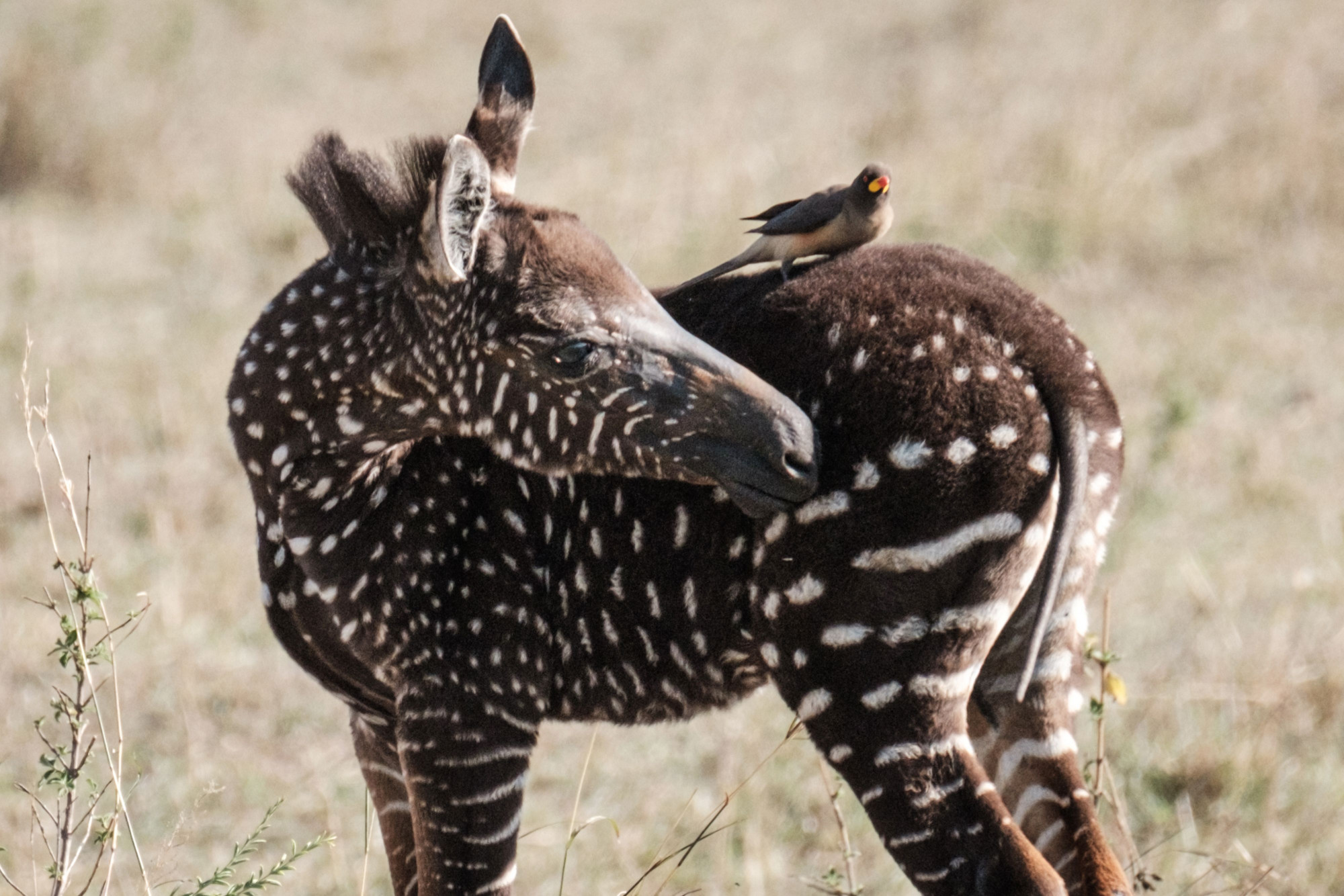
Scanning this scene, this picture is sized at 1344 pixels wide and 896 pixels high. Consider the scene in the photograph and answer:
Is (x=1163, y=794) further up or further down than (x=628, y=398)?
further down

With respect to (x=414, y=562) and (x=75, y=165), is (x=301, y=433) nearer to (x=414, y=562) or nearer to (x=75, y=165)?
(x=414, y=562)

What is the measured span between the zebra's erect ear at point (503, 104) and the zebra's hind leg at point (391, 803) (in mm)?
1738

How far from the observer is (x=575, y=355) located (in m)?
3.53

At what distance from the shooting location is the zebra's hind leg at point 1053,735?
369 cm

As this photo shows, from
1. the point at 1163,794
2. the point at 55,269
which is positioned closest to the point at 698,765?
the point at 1163,794

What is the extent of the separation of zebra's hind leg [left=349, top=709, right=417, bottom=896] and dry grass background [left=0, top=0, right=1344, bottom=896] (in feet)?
2.10

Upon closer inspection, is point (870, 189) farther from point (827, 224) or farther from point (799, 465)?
point (799, 465)

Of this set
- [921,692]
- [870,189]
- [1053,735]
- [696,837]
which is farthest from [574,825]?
[870,189]

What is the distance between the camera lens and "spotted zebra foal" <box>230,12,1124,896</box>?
133 inches

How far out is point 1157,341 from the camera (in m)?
9.47

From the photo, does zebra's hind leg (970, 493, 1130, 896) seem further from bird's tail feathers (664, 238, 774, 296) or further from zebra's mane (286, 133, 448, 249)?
zebra's mane (286, 133, 448, 249)

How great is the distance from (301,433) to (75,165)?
891 cm

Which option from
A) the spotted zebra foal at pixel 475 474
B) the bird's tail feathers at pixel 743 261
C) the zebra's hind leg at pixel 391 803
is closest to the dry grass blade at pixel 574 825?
the spotted zebra foal at pixel 475 474

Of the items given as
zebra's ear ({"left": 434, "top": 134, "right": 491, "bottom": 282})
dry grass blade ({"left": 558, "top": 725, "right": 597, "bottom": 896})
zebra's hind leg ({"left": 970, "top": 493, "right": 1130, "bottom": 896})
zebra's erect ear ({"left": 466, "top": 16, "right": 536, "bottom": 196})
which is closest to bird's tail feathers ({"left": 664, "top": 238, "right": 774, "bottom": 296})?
zebra's erect ear ({"left": 466, "top": 16, "right": 536, "bottom": 196})
